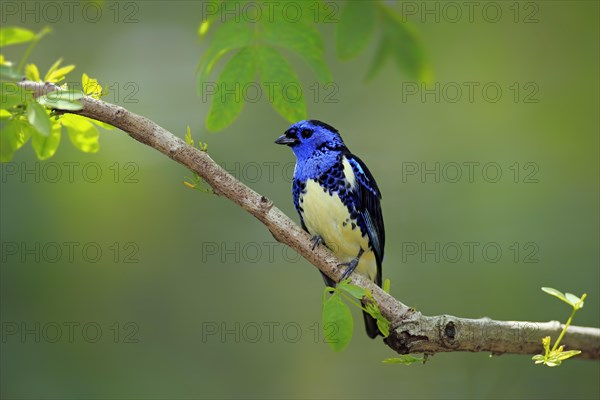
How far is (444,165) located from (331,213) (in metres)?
3.21

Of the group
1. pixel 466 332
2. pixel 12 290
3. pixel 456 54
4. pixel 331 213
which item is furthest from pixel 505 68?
pixel 12 290

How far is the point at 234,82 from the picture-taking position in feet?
6.89

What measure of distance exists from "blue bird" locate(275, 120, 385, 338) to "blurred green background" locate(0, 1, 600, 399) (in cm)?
257

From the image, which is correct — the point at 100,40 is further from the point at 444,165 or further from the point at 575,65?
the point at 575,65

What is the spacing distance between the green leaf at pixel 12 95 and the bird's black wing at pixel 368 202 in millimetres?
2011

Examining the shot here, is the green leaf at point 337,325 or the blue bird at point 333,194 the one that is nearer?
the green leaf at point 337,325

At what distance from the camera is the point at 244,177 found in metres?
6.69

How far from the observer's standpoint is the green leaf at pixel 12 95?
2.09 meters

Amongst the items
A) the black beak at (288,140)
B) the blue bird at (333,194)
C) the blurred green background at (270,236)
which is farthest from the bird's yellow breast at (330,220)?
the blurred green background at (270,236)

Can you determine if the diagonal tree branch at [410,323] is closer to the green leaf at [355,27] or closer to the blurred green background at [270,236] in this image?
the green leaf at [355,27]

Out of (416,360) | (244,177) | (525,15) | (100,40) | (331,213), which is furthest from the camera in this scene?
(100,40)

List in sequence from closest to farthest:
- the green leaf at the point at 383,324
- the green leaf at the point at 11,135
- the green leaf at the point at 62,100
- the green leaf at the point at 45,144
Answer: the green leaf at the point at 62,100 → the green leaf at the point at 11,135 → the green leaf at the point at 45,144 → the green leaf at the point at 383,324

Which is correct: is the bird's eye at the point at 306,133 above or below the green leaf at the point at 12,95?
above

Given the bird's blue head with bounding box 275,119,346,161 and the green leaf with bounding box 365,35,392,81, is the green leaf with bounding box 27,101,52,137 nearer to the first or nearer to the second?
the green leaf with bounding box 365,35,392,81
